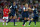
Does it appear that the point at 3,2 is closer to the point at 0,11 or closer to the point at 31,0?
the point at 0,11

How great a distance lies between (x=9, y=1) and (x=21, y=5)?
1583mm

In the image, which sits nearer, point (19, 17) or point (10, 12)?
point (10, 12)

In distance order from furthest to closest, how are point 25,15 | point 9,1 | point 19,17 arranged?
point 9,1 < point 19,17 < point 25,15

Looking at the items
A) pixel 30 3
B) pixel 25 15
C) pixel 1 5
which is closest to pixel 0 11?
pixel 1 5

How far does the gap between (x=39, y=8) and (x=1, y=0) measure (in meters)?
4.39

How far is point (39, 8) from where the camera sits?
15781 mm

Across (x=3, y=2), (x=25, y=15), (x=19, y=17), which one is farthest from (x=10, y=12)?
(x=3, y=2)

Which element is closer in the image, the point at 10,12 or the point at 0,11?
the point at 10,12

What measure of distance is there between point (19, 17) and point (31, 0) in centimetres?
240

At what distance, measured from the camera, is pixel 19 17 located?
15195mm

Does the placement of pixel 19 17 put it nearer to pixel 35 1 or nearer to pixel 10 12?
pixel 35 1

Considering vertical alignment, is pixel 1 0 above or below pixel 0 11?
above

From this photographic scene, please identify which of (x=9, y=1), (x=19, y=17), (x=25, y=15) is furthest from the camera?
(x=9, y=1)

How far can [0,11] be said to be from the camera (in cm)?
1551
